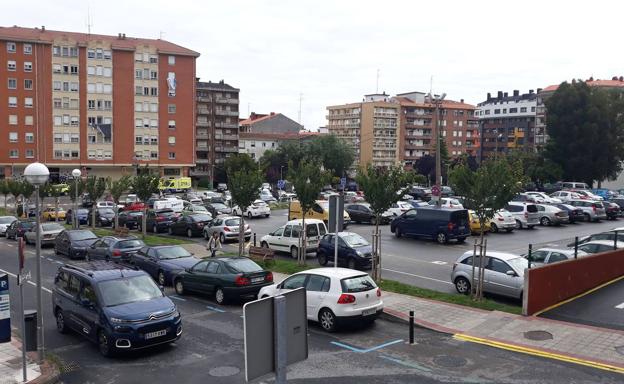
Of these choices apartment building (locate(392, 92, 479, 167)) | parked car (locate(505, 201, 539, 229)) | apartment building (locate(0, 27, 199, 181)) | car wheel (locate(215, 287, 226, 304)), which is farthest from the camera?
apartment building (locate(392, 92, 479, 167))

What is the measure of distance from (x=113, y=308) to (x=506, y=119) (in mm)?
136838

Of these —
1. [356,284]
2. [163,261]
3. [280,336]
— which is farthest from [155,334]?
[163,261]

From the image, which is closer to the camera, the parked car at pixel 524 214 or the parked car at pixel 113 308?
the parked car at pixel 113 308

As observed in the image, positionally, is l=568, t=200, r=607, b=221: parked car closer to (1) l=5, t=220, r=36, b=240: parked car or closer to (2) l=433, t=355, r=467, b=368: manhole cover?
(2) l=433, t=355, r=467, b=368: manhole cover

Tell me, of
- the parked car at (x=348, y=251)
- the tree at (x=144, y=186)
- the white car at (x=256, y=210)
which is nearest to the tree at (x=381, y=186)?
the parked car at (x=348, y=251)

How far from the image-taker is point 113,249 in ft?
82.6

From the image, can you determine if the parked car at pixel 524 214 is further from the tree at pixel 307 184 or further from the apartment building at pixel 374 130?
the apartment building at pixel 374 130

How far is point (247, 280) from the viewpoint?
17.3m

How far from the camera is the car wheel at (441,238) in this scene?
31.1 metres

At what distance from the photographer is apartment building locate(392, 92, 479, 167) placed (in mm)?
129375

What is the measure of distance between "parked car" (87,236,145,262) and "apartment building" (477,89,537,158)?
115 metres

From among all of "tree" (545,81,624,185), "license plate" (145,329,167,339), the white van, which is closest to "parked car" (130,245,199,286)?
the white van

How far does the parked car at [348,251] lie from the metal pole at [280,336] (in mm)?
17398

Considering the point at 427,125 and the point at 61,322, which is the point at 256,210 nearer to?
the point at 61,322
